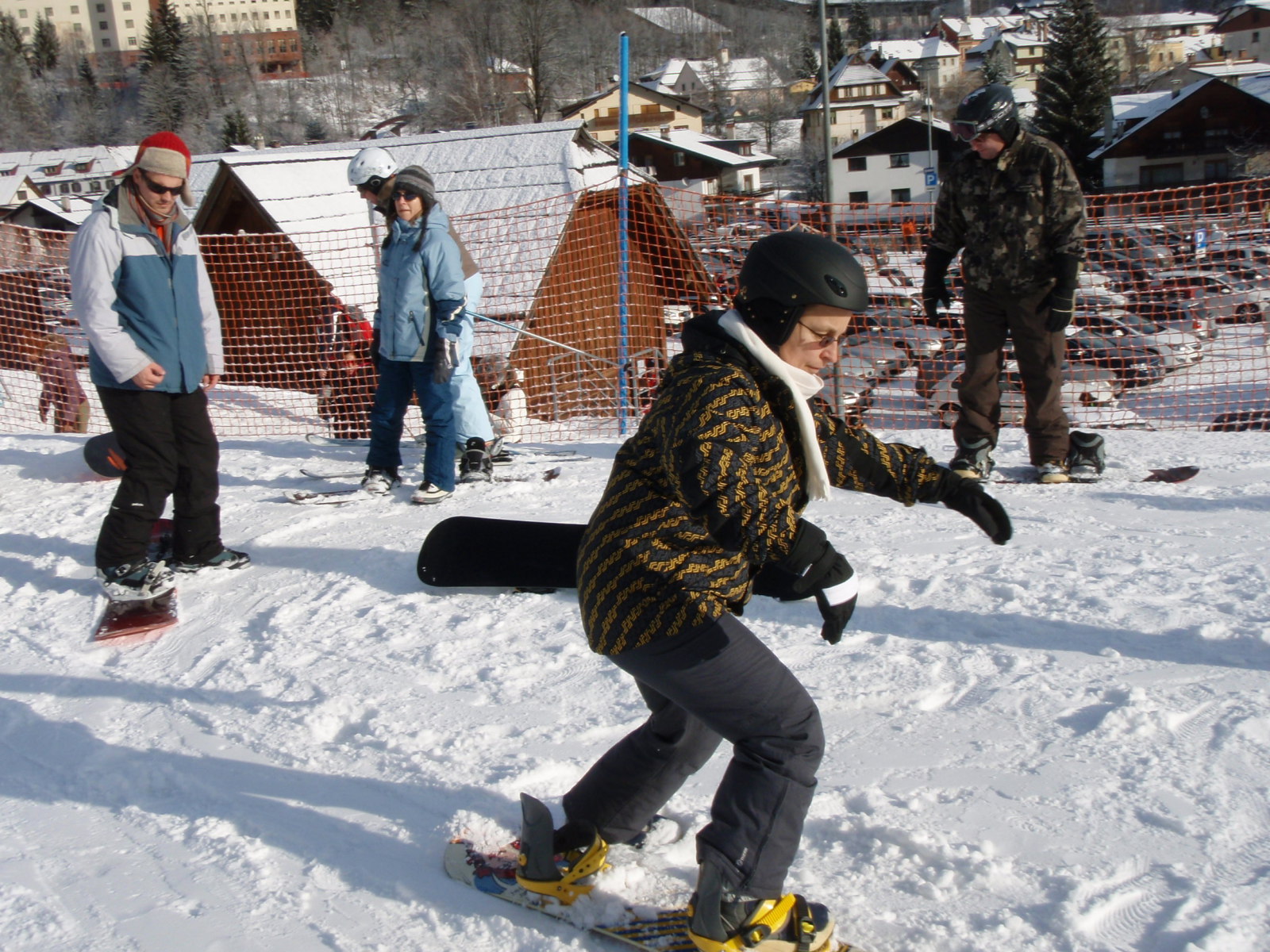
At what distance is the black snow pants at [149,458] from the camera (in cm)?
384

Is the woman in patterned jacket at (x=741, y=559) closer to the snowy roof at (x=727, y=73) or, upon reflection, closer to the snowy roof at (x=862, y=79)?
the snowy roof at (x=862, y=79)

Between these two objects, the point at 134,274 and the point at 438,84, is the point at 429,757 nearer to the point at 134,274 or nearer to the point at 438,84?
the point at 134,274

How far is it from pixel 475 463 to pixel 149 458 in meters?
1.83

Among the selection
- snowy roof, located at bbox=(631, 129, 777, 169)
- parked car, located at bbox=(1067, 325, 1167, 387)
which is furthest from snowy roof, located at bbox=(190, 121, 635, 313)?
snowy roof, located at bbox=(631, 129, 777, 169)

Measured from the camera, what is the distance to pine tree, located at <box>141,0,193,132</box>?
72.6 meters

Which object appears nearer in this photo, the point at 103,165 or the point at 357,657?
the point at 357,657

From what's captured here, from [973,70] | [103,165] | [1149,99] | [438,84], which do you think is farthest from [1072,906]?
[973,70]

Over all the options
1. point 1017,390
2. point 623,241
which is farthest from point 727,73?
point 623,241

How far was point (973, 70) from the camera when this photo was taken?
273 ft

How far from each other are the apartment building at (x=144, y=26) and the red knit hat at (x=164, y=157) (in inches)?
3652

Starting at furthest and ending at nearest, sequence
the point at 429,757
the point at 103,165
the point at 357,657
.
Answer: the point at 103,165 < the point at 357,657 < the point at 429,757

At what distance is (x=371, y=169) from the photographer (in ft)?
15.7

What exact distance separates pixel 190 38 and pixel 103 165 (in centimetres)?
3553

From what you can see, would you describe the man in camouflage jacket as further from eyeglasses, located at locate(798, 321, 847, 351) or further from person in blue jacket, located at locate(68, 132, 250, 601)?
person in blue jacket, located at locate(68, 132, 250, 601)
